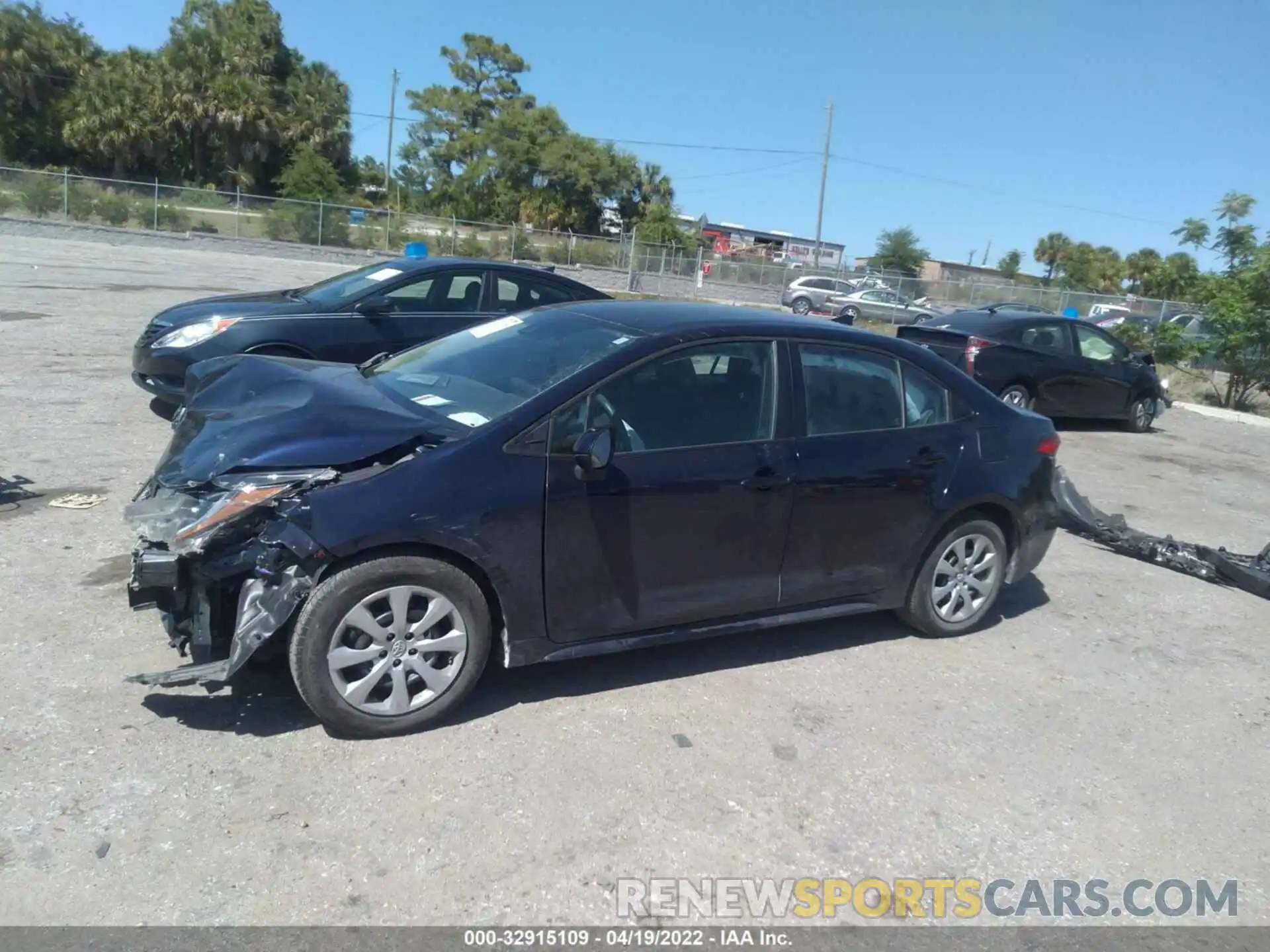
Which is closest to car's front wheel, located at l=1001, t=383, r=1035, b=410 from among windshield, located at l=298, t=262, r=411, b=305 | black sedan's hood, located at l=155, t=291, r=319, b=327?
windshield, located at l=298, t=262, r=411, b=305

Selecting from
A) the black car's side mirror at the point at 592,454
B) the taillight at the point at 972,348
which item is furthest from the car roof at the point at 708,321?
the taillight at the point at 972,348

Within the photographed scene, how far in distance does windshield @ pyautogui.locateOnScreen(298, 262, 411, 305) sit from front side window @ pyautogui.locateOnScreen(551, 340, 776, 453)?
5041 millimetres

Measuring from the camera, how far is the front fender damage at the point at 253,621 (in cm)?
363

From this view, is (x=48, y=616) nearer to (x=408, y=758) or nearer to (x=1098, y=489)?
(x=408, y=758)

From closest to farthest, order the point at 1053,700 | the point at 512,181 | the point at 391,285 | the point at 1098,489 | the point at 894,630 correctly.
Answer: the point at 1053,700
the point at 894,630
the point at 391,285
the point at 1098,489
the point at 512,181

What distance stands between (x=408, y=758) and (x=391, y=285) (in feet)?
19.2

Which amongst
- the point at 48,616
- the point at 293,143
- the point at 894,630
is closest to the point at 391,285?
the point at 48,616

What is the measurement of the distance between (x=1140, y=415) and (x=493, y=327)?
37.8 ft

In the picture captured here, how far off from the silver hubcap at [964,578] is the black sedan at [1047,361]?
6.84 m

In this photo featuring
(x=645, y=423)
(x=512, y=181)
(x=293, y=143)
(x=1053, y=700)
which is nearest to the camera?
(x=645, y=423)

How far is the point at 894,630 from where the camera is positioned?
5516 mm

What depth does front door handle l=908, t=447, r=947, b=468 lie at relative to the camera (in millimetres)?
5055

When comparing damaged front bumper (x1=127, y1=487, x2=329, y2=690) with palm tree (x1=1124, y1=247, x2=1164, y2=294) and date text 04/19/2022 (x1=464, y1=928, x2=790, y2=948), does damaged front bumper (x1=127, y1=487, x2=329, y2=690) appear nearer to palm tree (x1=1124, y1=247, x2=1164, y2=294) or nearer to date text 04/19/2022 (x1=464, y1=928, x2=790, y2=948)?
date text 04/19/2022 (x1=464, y1=928, x2=790, y2=948)

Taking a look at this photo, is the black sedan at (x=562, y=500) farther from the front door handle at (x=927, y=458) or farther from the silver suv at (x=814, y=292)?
the silver suv at (x=814, y=292)
